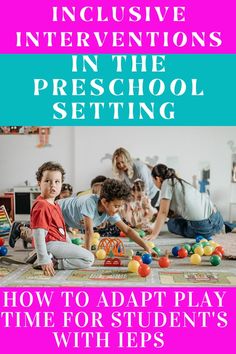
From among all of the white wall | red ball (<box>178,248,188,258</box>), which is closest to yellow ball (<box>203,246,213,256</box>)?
red ball (<box>178,248,188,258</box>)

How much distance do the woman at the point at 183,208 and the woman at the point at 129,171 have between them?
73 centimetres

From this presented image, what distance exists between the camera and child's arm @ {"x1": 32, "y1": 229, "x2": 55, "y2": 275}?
7.16 feet

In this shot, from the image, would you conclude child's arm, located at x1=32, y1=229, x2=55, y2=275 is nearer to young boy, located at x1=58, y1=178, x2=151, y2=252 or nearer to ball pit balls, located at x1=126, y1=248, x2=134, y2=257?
young boy, located at x1=58, y1=178, x2=151, y2=252

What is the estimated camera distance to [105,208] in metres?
2.62

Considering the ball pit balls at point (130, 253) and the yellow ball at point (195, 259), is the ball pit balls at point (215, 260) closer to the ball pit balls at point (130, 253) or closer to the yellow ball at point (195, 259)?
the yellow ball at point (195, 259)

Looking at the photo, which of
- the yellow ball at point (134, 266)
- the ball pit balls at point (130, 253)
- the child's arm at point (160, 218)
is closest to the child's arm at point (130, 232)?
the ball pit balls at point (130, 253)

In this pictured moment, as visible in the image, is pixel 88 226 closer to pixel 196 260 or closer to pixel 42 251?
pixel 42 251

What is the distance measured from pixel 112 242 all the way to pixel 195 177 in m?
3.06

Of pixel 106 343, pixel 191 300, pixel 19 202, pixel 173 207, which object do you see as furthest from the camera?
pixel 19 202

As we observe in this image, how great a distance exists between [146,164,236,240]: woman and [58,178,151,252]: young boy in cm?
66

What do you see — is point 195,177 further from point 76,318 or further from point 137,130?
point 76,318

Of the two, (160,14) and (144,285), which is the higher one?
(160,14)

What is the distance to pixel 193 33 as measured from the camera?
1.97 m

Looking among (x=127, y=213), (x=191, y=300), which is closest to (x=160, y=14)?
(x=191, y=300)
